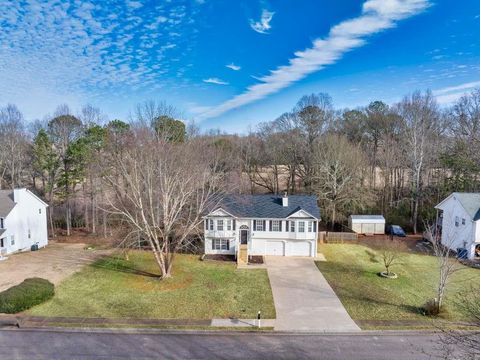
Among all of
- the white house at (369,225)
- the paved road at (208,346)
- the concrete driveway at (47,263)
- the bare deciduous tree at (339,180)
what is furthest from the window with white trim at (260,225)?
the concrete driveway at (47,263)

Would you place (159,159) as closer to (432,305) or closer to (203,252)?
(203,252)

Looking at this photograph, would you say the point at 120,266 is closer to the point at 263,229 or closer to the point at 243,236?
the point at 243,236

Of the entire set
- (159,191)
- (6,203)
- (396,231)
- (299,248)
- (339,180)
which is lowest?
(299,248)

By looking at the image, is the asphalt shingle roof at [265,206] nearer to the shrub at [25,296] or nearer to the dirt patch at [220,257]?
the dirt patch at [220,257]

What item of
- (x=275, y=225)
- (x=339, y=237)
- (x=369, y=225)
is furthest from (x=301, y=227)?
(x=369, y=225)

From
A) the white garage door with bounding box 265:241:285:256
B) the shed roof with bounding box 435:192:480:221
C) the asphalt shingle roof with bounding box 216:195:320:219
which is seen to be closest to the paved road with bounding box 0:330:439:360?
the white garage door with bounding box 265:241:285:256

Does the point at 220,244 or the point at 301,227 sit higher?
the point at 301,227

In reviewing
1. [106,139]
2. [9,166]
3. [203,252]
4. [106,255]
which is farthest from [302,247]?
[9,166]
